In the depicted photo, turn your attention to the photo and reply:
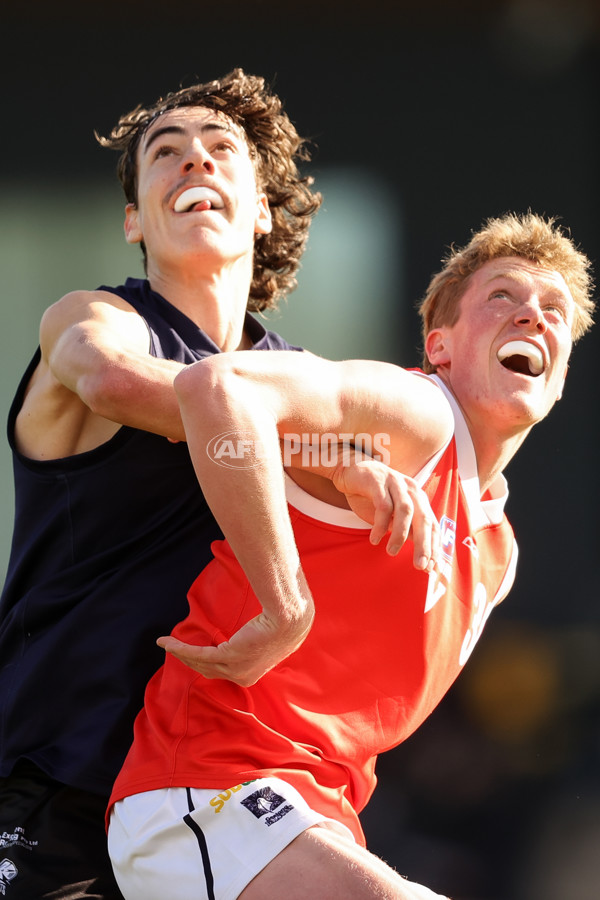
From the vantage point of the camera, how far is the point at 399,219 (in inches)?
136

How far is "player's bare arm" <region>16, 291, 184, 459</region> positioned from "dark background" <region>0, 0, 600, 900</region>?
1.31 meters

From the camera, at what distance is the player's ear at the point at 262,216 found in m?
2.74

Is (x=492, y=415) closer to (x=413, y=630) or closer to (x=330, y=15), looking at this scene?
(x=413, y=630)

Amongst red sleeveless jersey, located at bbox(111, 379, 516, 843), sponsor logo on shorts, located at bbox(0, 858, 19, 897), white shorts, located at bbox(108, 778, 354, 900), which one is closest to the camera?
white shorts, located at bbox(108, 778, 354, 900)

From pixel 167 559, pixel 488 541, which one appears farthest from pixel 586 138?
pixel 167 559

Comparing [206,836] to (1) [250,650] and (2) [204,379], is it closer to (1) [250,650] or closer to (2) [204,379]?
(1) [250,650]

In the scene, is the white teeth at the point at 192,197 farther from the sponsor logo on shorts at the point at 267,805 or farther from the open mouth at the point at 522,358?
the sponsor logo on shorts at the point at 267,805

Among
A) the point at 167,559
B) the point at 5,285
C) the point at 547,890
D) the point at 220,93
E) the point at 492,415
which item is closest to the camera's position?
the point at 492,415

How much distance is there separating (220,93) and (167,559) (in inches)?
49.8

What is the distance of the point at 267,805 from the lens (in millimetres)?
1583

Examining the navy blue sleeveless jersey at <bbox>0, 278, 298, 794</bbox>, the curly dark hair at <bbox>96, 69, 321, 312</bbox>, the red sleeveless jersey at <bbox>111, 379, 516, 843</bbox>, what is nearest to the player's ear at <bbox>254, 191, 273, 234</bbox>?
the curly dark hair at <bbox>96, 69, 321, 312</bbox>

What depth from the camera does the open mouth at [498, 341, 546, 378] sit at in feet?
6.39

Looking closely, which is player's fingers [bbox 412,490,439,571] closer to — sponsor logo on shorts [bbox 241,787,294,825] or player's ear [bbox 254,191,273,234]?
sponsor logo on shorts [bbox 241,787,294,825]

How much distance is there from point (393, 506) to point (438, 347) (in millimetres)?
657
